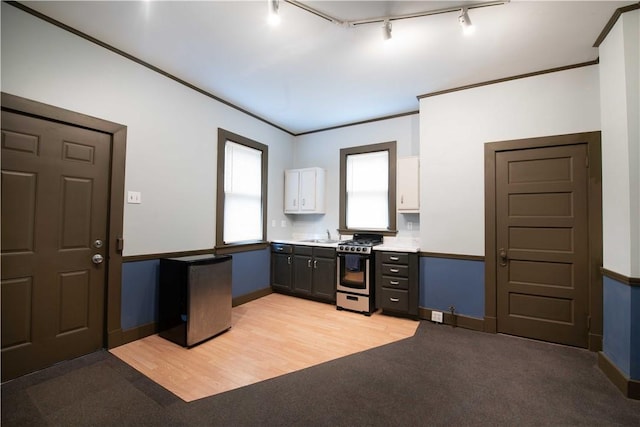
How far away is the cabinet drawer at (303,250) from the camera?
4.10 meters

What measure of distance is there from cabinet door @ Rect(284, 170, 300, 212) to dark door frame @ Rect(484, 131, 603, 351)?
2.90m

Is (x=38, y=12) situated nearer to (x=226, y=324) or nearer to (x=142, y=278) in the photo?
(x=142, y=278)

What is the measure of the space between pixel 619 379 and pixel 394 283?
6.46 ft

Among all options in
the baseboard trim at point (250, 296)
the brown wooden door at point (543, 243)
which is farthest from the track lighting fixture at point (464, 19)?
the baseboard trim at point (250, 296)

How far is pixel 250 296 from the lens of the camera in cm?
401

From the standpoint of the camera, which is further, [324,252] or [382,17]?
[324,252]

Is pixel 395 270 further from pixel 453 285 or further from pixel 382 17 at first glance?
pixel 382 17

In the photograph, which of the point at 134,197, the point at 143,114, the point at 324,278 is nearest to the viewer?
the point at 134,197

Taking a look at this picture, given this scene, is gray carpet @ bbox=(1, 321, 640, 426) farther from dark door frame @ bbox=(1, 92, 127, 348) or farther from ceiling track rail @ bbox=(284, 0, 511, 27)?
ceiling track rail @ bbox=(284, 0, 511, 27)

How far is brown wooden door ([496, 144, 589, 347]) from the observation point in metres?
2.65

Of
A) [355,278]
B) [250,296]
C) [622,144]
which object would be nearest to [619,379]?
[622,144]

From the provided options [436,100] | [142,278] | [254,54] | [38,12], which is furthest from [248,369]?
[436,100]

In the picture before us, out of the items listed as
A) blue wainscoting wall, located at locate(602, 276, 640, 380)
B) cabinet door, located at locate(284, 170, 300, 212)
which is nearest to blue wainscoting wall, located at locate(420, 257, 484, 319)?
blue wainscoting wall, located at locate(602, 276, 640, 380)

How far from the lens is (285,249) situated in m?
4.34
